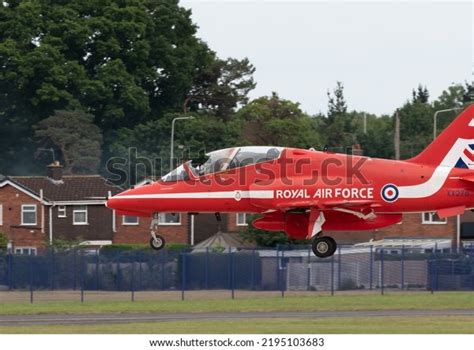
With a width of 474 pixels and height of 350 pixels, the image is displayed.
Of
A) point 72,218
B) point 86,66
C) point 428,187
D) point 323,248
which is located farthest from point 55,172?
point 428,187

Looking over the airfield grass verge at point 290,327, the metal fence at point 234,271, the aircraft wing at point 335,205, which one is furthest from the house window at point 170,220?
the aircraft wing at point 335,205

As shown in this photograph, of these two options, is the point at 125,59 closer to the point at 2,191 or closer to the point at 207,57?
the point at 207,57

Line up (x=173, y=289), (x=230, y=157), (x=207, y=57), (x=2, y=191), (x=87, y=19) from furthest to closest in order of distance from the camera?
(x=207, y=57)
(x=87, y=19)
(x=2, y=191)
(x=173, y=289)
(x=230, y=157)

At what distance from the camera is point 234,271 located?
70250mm

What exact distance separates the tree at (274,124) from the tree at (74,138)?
1115cm

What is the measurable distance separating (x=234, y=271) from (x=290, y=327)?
21184 millimetres

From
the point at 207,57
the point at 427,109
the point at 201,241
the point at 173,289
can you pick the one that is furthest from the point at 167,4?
the point at 173,289

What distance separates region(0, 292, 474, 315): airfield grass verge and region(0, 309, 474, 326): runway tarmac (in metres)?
1.68

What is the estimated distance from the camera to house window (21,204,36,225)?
93.4 m

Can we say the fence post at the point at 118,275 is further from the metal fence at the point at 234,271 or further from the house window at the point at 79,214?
the house window at the point at 79,214

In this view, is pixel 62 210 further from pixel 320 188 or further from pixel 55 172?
pixel 320 188

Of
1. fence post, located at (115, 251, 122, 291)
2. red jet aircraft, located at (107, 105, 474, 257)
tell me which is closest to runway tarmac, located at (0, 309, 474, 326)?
red jet aircraft, located at (107, 105, 474, 257)

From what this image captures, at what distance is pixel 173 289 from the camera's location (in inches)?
2783

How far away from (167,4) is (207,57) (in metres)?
5.75
